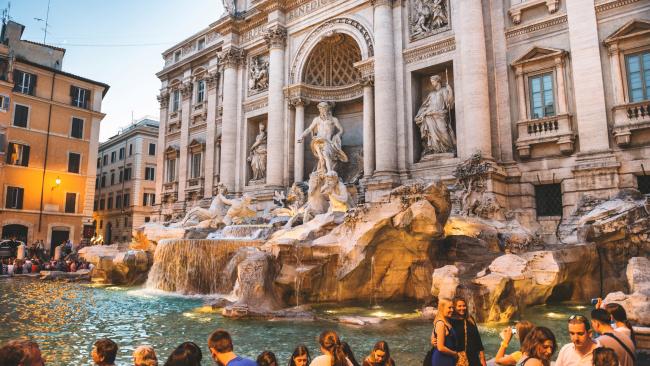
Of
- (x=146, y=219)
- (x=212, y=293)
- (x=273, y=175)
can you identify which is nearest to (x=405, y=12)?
(x=273, y=175)

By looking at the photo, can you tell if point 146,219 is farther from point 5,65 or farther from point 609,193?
point 609,193

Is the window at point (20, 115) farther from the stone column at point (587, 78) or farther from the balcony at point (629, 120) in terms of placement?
the balcony at point (629, 120)

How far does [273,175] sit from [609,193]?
535 inches

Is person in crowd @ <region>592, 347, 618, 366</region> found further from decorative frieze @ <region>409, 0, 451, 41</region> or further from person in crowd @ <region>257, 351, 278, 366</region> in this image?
decorative frieze @ <region>409, 0, 451, 41</region>

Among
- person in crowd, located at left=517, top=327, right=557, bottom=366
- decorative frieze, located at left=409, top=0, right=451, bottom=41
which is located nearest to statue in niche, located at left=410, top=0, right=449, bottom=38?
decorative frieze, located at left=409, top=0, right=451, bottom=41

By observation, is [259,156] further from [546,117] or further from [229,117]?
[546,117]

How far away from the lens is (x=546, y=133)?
14695mm

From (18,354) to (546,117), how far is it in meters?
15.4

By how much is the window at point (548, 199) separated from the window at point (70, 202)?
A: 28660 mm

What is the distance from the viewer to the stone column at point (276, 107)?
2148 centimetres

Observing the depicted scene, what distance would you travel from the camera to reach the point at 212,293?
39.0 ft

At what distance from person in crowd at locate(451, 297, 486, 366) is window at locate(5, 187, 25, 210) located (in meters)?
31.2

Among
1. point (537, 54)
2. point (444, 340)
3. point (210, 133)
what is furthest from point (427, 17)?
point (444, 340)

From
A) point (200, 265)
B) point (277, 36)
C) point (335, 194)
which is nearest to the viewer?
point (200, 265)
